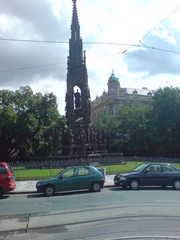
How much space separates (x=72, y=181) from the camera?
11.5m

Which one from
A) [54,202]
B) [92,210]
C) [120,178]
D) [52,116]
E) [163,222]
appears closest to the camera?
[163,222]

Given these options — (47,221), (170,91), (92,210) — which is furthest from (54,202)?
(170,91)

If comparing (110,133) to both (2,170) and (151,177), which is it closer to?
(151,177)

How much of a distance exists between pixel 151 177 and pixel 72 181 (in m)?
4.22

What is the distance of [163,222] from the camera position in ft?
21.0

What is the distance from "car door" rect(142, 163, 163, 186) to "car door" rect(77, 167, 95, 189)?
278cm

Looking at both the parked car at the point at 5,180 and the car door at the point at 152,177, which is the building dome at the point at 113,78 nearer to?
the car door at the point at 152,177

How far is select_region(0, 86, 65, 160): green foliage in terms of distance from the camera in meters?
34.7

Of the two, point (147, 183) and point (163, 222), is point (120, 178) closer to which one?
point (147, 183)

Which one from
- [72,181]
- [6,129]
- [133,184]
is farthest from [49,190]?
[6,129]

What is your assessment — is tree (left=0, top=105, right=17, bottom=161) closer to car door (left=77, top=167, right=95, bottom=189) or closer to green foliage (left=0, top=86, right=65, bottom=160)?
green foliage (left=0, top=86, right=65, bottom=160)

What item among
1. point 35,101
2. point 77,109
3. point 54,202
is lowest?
point 54,202

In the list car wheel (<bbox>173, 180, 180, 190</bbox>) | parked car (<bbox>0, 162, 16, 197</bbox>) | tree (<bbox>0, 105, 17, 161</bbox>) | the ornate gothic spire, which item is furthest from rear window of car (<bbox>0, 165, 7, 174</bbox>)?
the ornate gothic spire

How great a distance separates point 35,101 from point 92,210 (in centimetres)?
3161
